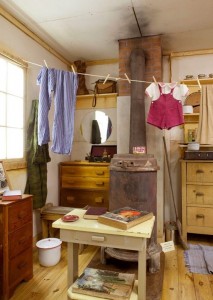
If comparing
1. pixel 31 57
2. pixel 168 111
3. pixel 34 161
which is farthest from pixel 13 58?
pixel 168 111

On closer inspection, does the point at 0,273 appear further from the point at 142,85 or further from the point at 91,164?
the point at 142,85

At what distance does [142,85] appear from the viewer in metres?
2.79

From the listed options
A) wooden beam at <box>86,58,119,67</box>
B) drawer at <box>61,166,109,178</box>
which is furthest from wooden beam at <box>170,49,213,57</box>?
drawer at <box>61,166,109,178</box>

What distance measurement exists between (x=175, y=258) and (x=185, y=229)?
1.65 ft

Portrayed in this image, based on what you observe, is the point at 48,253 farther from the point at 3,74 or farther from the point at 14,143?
the point at 3,74

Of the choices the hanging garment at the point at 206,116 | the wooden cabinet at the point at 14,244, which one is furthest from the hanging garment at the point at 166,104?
the wooden cabinet at the point at 14,244

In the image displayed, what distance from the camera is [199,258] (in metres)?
2.63

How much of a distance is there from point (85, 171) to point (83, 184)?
0.19m

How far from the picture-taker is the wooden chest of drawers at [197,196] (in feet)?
9.80

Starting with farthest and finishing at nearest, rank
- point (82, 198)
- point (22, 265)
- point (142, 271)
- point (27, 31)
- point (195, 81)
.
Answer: point (82, 198) → point (195, 81) → point (27, 31) → point (22, 265) → point (142, 271)

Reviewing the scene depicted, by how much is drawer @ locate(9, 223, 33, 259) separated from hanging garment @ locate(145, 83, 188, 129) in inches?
66.6

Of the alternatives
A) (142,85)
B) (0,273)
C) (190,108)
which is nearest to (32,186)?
(0,273)

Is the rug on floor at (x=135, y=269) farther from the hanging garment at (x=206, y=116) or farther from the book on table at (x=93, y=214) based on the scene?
the hanging garment at (x=206, y=116)

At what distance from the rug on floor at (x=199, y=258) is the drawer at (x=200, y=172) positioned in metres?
0.81
